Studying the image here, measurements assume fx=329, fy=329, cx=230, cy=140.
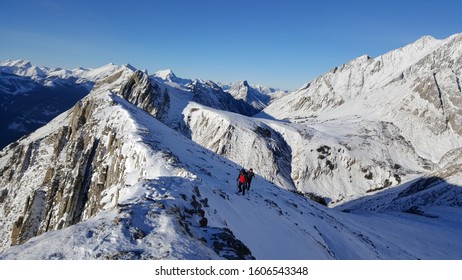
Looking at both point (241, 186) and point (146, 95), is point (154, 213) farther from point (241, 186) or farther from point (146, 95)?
point (146, 95)

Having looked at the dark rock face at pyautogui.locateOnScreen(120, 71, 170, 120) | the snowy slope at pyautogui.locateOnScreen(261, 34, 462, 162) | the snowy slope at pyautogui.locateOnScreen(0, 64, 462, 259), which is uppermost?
the snowy slope at pyautogui.locateOnScreen(261, 34, 462, 162)

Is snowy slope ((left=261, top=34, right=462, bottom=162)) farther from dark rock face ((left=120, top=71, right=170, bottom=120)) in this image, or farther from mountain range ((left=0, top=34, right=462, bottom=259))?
dark rock face ((left=120, top=71, right=170, bottom=120))

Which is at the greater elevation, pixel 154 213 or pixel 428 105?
pixel 428 105

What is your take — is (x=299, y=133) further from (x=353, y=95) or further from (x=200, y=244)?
(x=353, y=95)

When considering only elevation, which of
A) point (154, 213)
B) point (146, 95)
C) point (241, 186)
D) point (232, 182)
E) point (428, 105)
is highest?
point (428, 105)

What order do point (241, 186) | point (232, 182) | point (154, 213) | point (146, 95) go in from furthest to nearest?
point (146, 95), point (232, 182), point (241, 186), point (154, 213)

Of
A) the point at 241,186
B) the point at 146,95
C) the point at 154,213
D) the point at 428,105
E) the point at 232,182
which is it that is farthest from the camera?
the point at 428,105

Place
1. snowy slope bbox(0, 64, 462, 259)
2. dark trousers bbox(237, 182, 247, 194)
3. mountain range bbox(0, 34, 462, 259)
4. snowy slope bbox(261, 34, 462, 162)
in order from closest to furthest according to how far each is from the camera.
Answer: snowy slope bbox(0, 64, 462, 259) < mountain range bbox(0, 34, 462, 259) < dark trousers bbox(237, 182, 247, 194) < snowy slope bbox(261, 34, 462, 162)

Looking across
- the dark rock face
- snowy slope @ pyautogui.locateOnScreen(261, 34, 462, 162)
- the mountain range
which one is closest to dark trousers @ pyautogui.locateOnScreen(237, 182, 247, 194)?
the mountain range

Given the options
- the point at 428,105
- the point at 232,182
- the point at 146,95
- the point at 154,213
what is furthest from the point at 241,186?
the point at 428,105

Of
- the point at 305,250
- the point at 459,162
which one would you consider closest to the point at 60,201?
the point at 305,250
